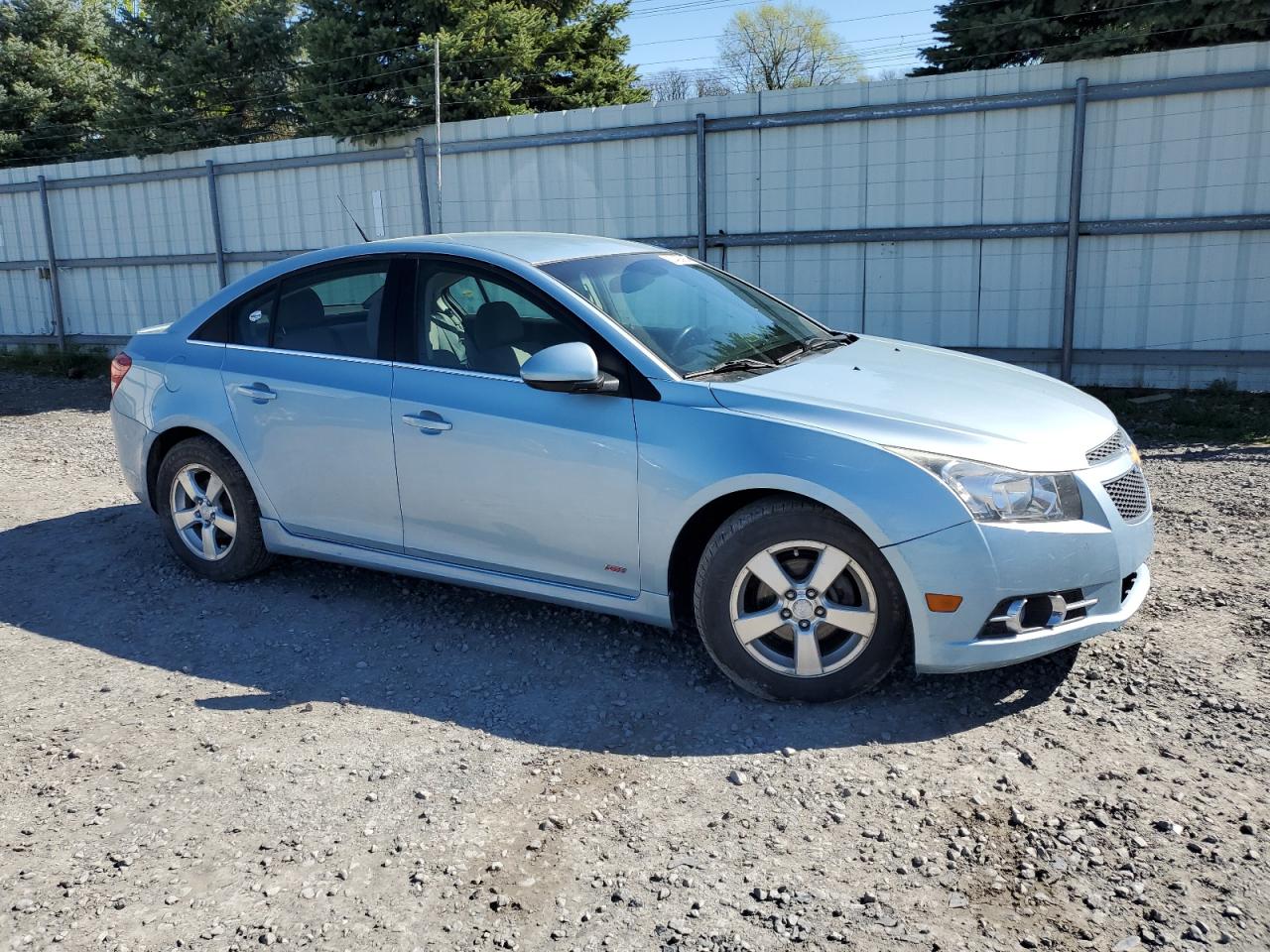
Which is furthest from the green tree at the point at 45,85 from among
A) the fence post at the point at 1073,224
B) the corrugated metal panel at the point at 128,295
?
the fence post at the point at 1073,224

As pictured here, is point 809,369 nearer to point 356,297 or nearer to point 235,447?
point 356,297

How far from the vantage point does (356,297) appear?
15.8ft

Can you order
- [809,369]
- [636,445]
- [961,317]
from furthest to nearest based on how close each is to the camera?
1. [961,317]
2. [809,369]
3. [636,445]

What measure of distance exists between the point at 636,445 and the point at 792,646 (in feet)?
3.00

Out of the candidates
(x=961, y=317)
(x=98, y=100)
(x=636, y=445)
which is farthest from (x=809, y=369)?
(x=98, y=100)

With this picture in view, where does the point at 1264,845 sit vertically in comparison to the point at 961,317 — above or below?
below

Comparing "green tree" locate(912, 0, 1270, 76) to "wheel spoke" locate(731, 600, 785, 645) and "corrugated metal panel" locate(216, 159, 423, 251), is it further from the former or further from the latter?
"wheel spoke" locate(731, 600, 785, 645)

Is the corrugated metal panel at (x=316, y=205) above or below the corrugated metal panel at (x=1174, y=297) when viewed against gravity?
above

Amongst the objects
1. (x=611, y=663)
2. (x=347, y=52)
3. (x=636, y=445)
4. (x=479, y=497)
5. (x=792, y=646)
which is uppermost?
(x=347, y=52)

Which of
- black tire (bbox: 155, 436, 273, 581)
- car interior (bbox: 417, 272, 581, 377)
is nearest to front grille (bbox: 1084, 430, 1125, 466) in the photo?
car interior (bbox: 417, 272, 581, 377)

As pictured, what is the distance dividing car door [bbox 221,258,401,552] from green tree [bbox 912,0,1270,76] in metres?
10.7

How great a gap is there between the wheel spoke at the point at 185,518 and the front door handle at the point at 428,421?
1.55 m

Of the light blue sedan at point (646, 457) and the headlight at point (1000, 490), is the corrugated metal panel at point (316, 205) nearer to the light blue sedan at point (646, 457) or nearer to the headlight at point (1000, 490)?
the light blue sedan at point (646, 457)

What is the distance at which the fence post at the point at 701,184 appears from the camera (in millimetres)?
10070
